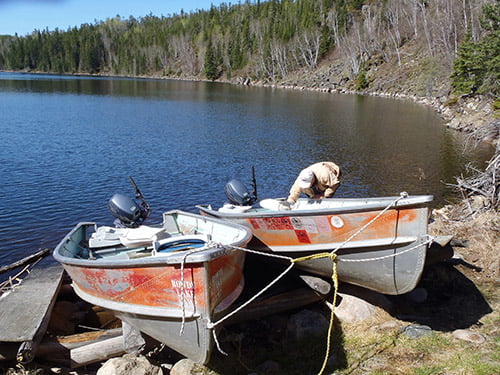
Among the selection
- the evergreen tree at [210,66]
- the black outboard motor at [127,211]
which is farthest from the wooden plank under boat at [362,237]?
the evergreen tree at [210,66]

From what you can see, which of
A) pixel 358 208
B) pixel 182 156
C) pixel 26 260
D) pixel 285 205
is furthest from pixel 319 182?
pixel 182 156

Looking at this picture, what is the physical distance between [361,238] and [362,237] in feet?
0.10

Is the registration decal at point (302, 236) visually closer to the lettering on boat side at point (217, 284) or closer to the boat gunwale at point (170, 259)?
the boat gunwale at point (170, 259)

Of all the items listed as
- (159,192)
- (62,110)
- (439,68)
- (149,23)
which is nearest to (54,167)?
(159,192)

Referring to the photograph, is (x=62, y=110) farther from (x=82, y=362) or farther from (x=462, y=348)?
(x=462, y=348)

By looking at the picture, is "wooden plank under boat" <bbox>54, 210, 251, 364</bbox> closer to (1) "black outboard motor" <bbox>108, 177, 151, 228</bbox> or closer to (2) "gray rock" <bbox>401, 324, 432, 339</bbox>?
(1) "black outboard motor" <bbox>108, 177, 151, 228</bbox>

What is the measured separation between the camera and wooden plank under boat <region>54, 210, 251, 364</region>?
6.53 m

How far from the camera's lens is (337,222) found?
8.51 meters

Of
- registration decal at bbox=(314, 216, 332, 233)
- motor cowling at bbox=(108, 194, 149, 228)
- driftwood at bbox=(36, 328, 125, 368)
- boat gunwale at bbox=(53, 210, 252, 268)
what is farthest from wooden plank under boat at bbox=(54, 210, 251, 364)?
motor cowling at bbox=(108, 194, 149, 228)

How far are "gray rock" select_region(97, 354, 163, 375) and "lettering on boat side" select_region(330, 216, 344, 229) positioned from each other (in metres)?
4.21

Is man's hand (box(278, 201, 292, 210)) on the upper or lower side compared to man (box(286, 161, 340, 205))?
lower

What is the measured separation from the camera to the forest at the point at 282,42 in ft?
172

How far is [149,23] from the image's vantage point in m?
194

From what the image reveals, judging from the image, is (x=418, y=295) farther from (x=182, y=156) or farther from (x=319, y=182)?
(x=182, y=156)
